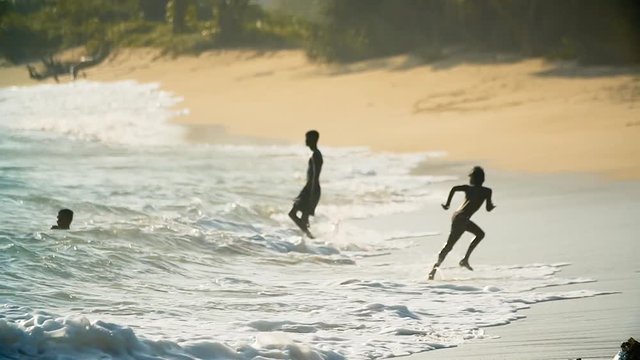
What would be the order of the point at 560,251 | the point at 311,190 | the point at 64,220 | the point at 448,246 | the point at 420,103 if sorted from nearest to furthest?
the point at 448,246 < the point at 560,251 < the point at 64,220 < the point at 311,190 < the point at 420,103

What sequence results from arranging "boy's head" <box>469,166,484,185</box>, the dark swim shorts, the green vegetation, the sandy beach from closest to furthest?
1. the sandy beach
2. "boy's head" <box>469,166,484,185</box>
3. the dark swim shorts
4. the green vegetation

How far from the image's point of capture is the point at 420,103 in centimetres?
2112

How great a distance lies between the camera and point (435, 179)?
14.3m

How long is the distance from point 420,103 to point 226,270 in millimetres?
12533

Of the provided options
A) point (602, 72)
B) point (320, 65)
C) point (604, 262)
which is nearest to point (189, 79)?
point (320, 65)

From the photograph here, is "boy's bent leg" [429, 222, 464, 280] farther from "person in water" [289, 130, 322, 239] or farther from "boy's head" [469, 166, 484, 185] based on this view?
"person in water" [289, 130, 322, 239]

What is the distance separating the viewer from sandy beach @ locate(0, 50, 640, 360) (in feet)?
22.2

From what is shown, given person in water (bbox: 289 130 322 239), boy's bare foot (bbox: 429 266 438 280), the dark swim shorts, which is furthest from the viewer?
the dark swim shorts

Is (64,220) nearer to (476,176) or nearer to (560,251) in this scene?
(476,176)

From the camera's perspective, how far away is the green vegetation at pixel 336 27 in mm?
17203

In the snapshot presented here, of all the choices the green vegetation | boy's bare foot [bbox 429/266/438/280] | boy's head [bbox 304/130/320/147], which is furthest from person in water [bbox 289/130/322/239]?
the green vegetation

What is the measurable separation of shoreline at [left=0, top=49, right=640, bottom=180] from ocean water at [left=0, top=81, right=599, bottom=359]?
4.66 feet

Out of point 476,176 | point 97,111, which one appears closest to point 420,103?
point 97,111

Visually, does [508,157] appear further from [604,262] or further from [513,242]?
[604,262]
